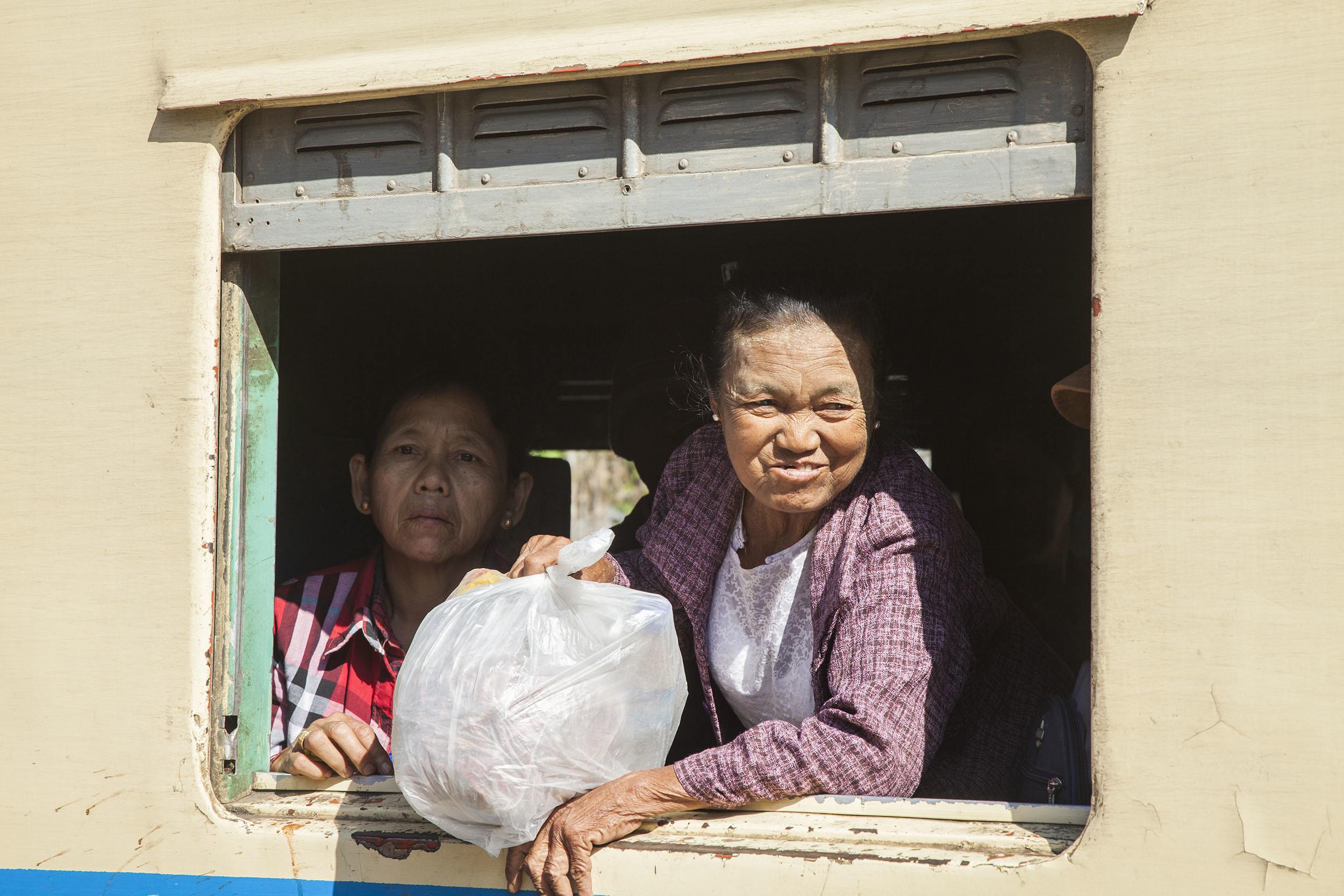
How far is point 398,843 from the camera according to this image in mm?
1754

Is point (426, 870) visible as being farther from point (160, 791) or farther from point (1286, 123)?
point (1286, 123)

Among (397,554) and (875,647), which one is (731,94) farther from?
(397,554)

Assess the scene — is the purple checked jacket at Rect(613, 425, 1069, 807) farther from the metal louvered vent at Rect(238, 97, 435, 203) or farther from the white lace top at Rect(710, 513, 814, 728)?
the metal louvered vent at Rect(238, 97, 435, 203)

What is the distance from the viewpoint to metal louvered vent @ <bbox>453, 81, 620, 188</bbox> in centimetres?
179

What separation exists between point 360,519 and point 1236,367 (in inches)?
98.8

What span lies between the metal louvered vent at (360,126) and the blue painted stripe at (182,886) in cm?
126

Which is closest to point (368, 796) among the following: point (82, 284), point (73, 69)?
point (82, 284)

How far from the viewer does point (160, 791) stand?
186cm

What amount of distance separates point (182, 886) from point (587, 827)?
0.77 meters

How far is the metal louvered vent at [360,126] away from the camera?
1.87 metres

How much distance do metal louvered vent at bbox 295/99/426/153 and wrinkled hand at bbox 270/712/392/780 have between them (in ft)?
3.46

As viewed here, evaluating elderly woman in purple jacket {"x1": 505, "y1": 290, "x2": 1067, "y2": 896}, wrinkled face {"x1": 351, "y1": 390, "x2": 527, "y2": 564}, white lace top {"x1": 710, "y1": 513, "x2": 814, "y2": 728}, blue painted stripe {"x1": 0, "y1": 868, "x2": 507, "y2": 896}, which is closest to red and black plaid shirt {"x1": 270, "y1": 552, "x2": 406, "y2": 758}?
wrinkled face {"x1": 351, "y1": 390, "x2": 527, "y2": 564}

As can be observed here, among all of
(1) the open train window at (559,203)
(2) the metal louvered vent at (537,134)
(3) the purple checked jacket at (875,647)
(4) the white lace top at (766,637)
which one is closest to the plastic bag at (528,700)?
(3) the purple checked jacket at (875,647)

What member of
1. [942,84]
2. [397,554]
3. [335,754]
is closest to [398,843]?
[335,754]
